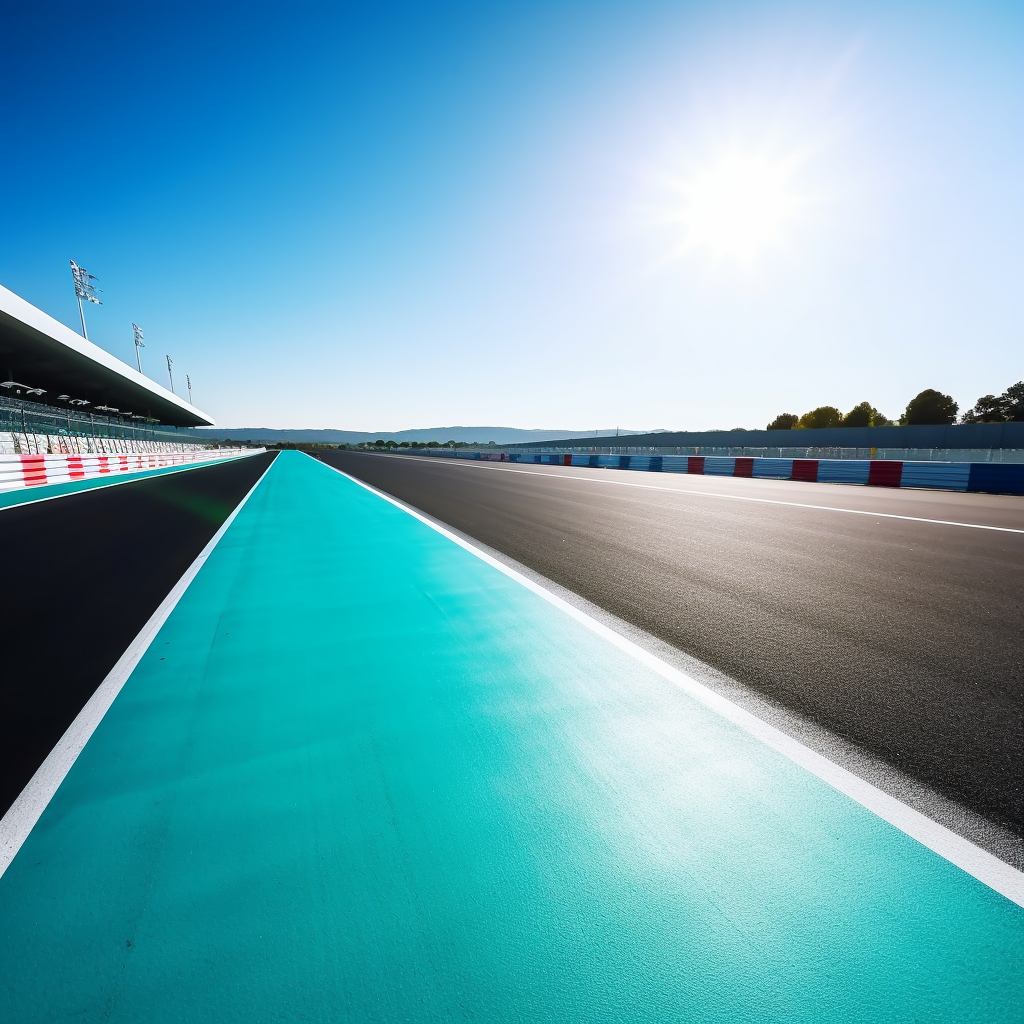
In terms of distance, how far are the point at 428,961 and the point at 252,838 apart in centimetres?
84

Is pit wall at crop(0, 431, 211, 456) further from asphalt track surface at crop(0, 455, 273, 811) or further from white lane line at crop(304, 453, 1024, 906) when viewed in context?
white lane line at crop(304, 453, 1024, 906)

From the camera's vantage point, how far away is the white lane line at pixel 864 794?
1.61 m

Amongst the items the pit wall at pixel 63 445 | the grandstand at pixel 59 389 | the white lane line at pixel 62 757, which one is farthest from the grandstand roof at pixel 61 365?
the white lane line at pixel 62 757

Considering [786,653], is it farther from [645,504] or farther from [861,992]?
Answer: [645,504]

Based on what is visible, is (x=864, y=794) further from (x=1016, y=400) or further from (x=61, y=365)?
(x=1016, y=400)

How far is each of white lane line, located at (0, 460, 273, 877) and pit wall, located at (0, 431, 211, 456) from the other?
17.8 meters

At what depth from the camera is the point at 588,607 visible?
428cm

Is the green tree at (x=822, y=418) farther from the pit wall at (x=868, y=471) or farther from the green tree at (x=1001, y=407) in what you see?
the pit wall at (x=868, y=471)

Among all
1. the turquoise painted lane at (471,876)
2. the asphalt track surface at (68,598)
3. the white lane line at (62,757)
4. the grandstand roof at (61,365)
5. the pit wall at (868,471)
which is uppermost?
the grandstand roof at (61,365)

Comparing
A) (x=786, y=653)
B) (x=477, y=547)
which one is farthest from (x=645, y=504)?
(x=786, y=653)

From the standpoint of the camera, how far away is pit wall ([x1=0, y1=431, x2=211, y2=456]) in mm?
19641

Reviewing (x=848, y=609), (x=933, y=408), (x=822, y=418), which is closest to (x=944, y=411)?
(x=933, y=408)

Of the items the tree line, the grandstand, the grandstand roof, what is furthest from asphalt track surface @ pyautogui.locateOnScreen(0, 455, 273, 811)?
the tree line

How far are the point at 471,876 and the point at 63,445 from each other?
1288 inches
